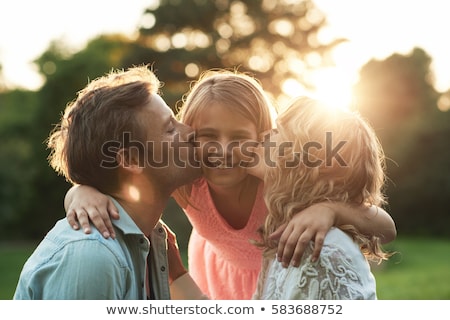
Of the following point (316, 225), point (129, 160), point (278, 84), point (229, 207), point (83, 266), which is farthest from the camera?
point (278, 84)

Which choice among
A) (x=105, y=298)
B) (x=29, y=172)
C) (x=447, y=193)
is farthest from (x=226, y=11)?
(x=105, y=298)

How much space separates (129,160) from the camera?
3066mm

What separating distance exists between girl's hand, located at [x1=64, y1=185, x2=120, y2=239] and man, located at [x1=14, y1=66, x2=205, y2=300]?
0.04 meters

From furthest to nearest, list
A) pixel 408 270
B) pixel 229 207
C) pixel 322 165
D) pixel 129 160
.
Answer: pixel 408 270 → pixel 229 207 → pixel 129 160 → pixel 322 165

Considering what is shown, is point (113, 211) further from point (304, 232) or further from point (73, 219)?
point (304, 232)

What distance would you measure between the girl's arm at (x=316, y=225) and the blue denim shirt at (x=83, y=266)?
726mm

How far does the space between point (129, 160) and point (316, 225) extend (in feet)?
3.48

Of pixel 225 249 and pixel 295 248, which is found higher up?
pixel 295 248

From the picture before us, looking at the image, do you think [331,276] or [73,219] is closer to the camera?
[331,276]

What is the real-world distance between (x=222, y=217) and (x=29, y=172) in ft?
50.5

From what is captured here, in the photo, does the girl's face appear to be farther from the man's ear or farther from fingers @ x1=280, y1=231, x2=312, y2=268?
fingers @ x1=280, y1=231, x2=312, y2=268

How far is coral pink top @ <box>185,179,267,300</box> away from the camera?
150 inches

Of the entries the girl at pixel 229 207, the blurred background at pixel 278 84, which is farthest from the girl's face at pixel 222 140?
the blurred background at pixel 278 84

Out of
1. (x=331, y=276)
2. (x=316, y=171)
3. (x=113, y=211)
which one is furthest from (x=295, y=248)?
(x=113, y=211)
